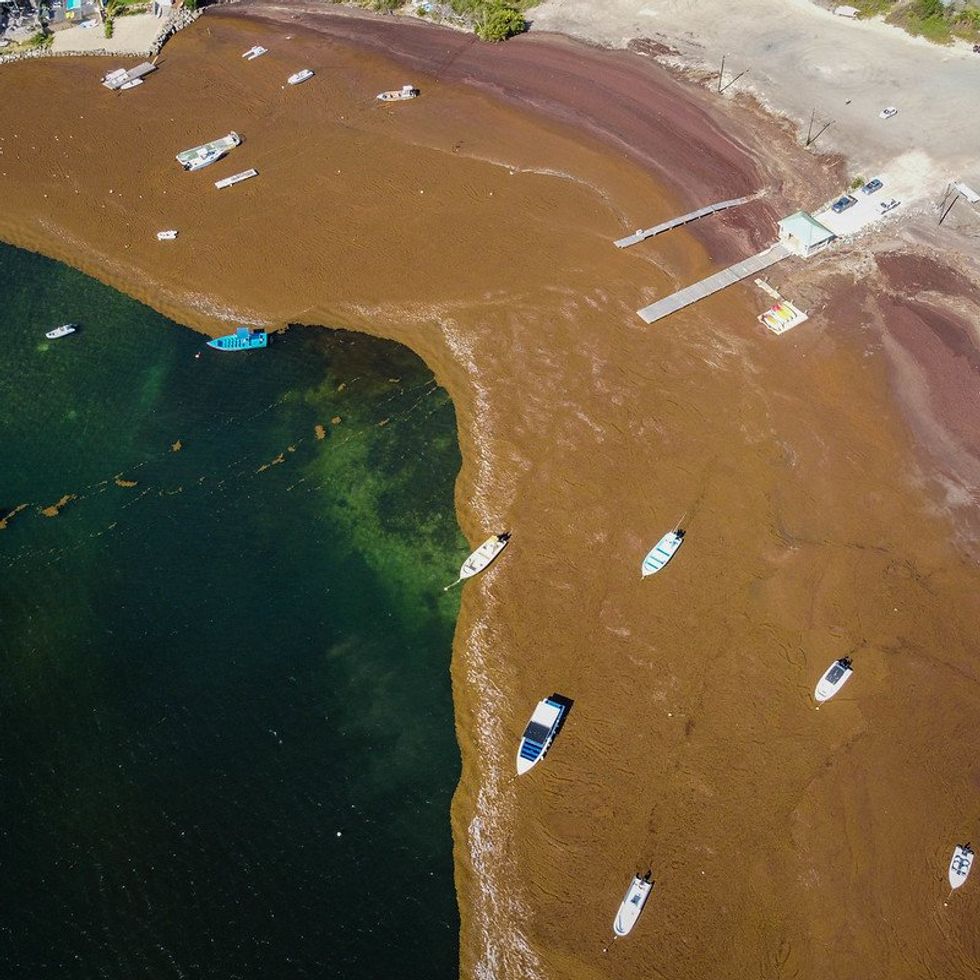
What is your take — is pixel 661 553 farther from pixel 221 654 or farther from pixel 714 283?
pixel 221 654

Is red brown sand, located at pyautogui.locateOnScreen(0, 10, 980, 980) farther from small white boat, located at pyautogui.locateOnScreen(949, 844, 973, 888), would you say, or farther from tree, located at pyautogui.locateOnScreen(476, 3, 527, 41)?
tree, located at pyautogui.locateOnScreen(476, 3, 527, 41)

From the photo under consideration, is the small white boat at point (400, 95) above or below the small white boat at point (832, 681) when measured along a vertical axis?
above

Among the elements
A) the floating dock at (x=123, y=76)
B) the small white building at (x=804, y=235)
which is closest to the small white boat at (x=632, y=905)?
the small white building at (x=804, y=235)

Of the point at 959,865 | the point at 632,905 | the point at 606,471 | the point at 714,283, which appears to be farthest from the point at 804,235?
the point at 632,905

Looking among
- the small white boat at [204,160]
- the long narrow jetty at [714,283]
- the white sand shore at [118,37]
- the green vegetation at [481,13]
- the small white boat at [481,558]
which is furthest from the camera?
the white sand shore at [118,37]

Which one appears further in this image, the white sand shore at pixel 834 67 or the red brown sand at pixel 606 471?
the white sand shore at pixel 834 67

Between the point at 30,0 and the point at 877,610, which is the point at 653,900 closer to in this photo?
the point at 877,610

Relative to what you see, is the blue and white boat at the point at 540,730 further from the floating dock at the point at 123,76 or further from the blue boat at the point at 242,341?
the floating dock at the point at 123,76
